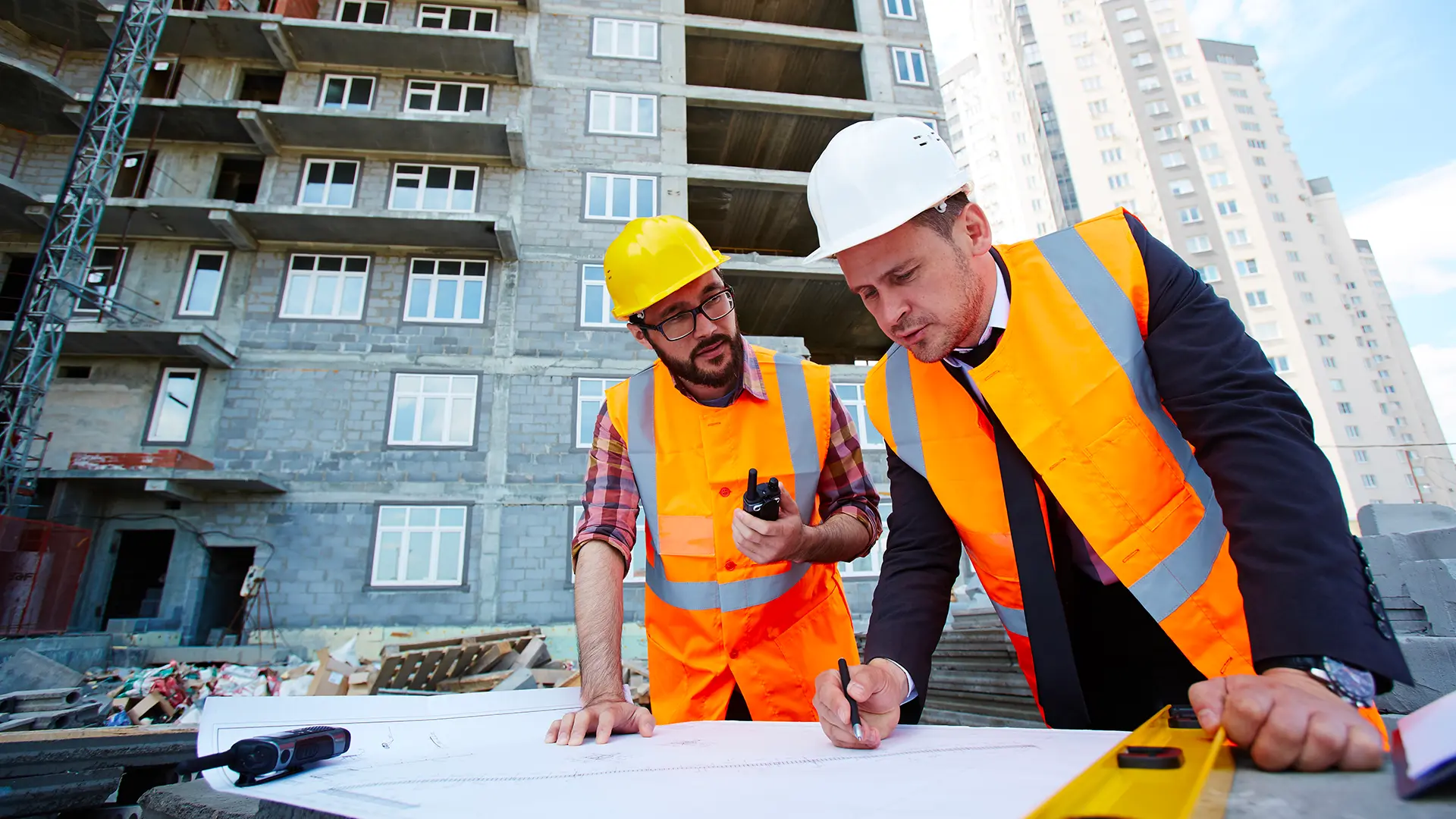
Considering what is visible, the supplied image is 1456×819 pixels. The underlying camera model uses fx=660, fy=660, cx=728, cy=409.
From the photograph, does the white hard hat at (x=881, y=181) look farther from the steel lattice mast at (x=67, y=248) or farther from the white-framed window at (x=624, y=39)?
the steel lattice mast at (x=67, y=248)

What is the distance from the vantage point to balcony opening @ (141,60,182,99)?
15.8 meters

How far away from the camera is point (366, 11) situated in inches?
659

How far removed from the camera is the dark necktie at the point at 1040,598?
1.57 metres

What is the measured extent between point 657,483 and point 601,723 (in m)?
0.91

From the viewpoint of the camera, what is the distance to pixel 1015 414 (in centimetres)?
161

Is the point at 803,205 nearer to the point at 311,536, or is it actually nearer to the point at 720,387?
the point at 311,536

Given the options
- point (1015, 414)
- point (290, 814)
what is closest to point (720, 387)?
point (1015, 414)

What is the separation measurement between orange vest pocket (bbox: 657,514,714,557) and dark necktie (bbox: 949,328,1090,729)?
1.02 m

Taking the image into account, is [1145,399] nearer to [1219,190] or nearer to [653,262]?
[653,262]

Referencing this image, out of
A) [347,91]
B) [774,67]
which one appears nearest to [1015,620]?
[347,91]

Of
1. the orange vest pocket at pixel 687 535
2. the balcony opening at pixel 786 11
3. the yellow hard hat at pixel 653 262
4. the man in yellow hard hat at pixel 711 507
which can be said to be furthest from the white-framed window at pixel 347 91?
the orange vest pocket at pixel 687 535

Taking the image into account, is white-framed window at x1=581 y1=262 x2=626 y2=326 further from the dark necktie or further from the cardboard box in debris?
the dark necktie

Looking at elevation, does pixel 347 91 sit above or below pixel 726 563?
above

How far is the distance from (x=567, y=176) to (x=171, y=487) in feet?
32.6
